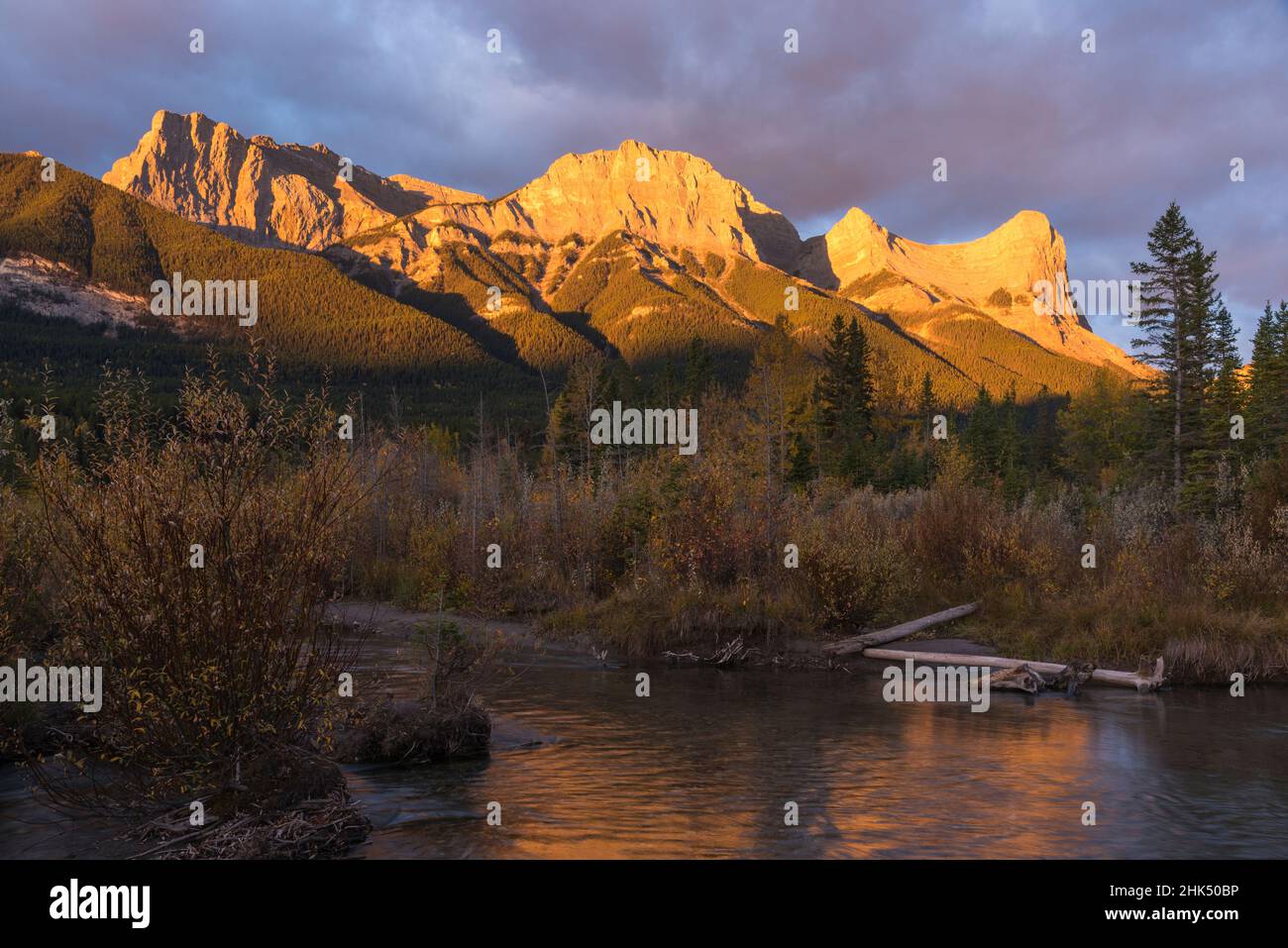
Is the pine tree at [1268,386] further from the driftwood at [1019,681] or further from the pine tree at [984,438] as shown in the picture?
the driftwood at [1019,681]

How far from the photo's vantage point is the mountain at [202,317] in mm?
146500

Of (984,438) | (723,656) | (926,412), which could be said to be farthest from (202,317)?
(723,656)

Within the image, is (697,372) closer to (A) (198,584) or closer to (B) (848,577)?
(B) (848,577)

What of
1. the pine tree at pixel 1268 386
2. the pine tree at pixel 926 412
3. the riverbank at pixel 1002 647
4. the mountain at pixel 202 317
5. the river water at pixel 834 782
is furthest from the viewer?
the mountain at pixel 202 317

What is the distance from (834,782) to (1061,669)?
9.73 metres

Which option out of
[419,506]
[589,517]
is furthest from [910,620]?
[419,506]

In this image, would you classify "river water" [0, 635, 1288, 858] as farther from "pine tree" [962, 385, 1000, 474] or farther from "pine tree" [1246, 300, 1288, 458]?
"pine tree" [962, 385, 1000, 474]

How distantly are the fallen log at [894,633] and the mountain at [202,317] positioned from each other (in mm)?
105797

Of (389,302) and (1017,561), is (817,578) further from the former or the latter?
(389,302)

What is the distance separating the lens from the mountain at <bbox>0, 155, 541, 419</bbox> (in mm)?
146500

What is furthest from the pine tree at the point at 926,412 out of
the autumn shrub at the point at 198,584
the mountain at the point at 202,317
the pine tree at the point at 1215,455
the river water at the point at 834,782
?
the autumn shrub at the point at 198,584

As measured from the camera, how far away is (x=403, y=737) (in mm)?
14156

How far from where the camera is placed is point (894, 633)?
25562 mm
